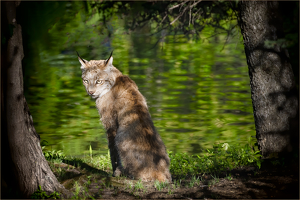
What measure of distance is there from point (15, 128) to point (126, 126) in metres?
1.99

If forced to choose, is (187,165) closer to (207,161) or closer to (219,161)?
(207,161)

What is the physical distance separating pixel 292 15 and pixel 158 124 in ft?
18.3

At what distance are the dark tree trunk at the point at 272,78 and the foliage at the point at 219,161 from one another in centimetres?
39

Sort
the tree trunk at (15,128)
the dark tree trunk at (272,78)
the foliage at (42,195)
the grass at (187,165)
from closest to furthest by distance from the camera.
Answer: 1. the tree trunk at (15,128)
2. the foliage at (42,195)
3. the grass at (187,165)
4. the dark tree trunk at (272,78)

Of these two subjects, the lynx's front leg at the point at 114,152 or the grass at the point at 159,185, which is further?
the lynx's front leg at the point at 114,152

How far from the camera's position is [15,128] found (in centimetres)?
502

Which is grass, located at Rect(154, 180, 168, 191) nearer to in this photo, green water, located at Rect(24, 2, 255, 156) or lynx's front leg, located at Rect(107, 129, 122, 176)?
lynx's front leg, located at Rect(107, 129, 122, 176)

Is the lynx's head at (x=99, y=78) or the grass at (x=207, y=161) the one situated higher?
the lynx's head at (x=99, y=78)

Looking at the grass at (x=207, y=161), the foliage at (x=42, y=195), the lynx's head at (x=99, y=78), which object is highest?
the lynx's head at (x=99, y=78)

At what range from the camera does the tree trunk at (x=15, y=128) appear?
16.3 ft

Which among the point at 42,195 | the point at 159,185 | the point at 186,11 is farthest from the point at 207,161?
the point at 186,11

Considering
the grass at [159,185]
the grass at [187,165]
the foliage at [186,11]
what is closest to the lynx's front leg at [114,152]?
the grass at [187,165]

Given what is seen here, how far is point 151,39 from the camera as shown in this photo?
2412cm

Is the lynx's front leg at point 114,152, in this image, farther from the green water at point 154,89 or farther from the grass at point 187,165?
the green water at point 154,89
